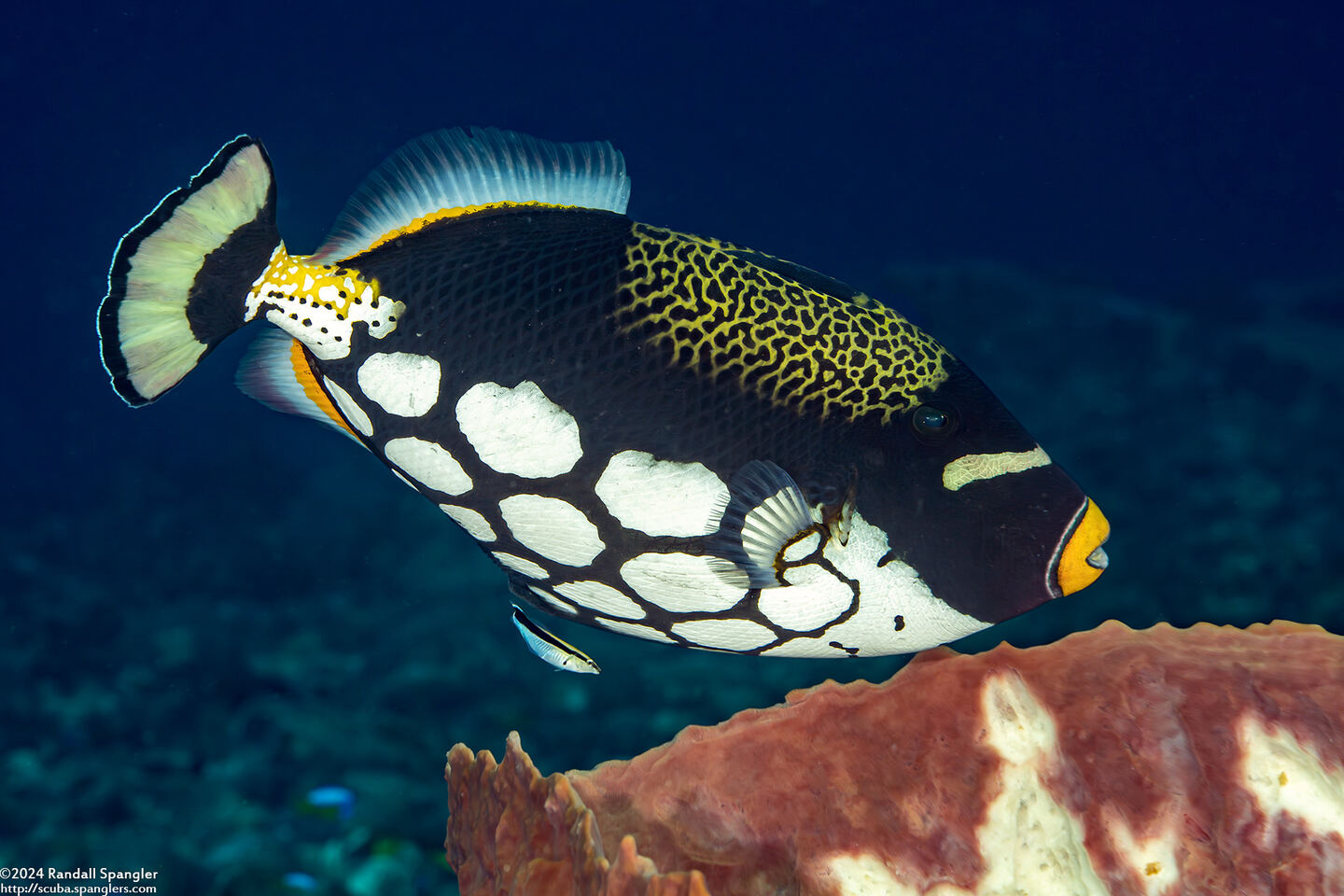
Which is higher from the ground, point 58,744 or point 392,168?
point 392,168

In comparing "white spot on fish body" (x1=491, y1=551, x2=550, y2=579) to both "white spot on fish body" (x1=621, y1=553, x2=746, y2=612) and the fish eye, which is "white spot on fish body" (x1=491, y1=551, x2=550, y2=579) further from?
the fish eye

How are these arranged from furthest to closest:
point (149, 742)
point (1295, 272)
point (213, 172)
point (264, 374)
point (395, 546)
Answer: point (1295, 272), point (395, 546), point (149, 742), point (264, 374), point (213, 172)

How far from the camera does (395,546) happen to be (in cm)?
473

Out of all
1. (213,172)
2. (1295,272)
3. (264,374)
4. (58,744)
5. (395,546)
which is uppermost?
(1295,272)

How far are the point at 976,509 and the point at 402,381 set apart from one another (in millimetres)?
1210

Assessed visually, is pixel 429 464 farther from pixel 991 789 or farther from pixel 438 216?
pixel 991 789

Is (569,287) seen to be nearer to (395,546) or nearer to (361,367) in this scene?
(361,367)

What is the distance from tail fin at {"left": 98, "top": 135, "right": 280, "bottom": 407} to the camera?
1441mm

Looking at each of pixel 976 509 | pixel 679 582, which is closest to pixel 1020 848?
pixel 976 509

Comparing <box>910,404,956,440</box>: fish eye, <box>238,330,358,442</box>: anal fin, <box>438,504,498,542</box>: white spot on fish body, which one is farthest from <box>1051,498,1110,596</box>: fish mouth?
<box>238,330,358,442</box>: anal fin

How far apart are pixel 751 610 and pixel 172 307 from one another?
54.6 inches

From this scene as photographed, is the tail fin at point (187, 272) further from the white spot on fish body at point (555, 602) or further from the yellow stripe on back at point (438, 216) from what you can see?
the white spot on fish body at point (555, 602)

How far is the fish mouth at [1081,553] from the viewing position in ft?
4.60

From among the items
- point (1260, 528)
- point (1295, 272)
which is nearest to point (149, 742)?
point (1260, 528)
